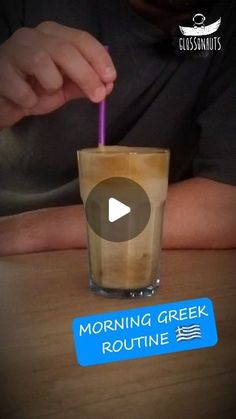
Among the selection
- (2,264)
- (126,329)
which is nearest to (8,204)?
(2,264)

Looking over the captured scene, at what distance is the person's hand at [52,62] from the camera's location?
0.88 ft

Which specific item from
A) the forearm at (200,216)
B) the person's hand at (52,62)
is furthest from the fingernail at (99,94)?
the forearm at (200,216)

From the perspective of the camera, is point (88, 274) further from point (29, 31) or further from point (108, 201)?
point (29, 31)

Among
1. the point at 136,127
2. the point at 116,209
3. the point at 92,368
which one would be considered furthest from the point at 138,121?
the point at 92,368

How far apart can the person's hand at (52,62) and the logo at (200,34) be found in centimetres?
6

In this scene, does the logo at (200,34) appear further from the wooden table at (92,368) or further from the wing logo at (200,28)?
the wooden table at (92,368)

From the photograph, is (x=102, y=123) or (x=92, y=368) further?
(x=102, y=123)

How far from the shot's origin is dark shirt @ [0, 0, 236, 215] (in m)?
0.32

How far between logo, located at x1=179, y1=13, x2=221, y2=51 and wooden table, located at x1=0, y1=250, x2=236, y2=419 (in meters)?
0.16

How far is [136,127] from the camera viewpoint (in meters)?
0.35

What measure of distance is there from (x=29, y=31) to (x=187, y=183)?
0.17m

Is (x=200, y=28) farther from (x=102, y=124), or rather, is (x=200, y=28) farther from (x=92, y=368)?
(x=92, y=368)
